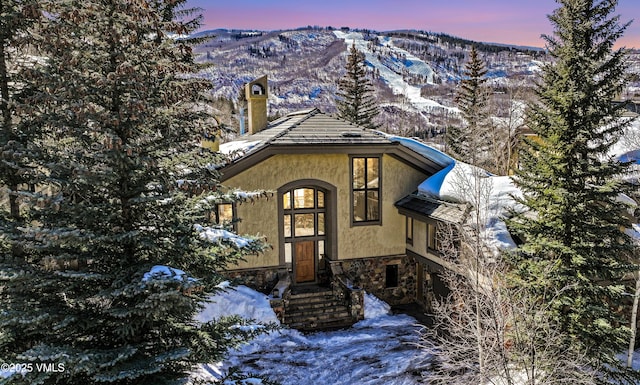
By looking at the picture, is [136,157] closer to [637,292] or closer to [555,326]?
[555,326]

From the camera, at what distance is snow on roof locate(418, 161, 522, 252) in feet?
40.7

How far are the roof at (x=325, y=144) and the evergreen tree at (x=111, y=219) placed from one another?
776cm

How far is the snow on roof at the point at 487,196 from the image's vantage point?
488 inches

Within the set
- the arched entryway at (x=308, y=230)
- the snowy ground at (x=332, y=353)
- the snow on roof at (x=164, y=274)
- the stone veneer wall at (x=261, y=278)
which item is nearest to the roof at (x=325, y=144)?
the arched entryway at (x=308, y=230)

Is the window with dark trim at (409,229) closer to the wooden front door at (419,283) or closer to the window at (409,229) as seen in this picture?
the window at (409,229)

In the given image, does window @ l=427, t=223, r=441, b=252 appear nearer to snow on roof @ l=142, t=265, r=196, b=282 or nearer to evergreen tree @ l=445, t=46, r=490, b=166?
snow on roof @ l=142, t=265, r=196, b=282

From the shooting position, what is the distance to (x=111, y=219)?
746 cm

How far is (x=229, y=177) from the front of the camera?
647 inches

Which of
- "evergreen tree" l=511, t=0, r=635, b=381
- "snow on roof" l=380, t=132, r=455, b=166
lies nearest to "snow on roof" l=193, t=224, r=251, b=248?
"evergreen tree" l=511, t=0, r=635, b=381

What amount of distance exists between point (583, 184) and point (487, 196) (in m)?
2.34

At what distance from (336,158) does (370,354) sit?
310 inches

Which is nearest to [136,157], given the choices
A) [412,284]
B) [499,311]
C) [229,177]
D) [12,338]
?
[12,338]

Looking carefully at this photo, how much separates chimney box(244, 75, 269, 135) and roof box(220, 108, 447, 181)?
279 cm

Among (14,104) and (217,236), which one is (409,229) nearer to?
(217,236)
